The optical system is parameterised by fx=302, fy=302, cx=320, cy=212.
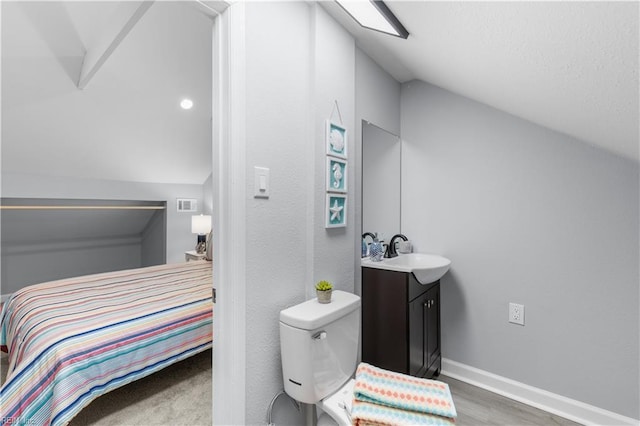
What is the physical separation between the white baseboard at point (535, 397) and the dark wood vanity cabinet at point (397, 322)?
0.24m

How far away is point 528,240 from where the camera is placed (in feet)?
6.40

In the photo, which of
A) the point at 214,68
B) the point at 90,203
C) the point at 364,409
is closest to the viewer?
the point at 364,409

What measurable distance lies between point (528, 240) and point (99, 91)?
3.83 m

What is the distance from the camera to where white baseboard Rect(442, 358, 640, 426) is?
5.59ft

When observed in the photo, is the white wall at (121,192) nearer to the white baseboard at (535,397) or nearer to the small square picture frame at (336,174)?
the small square picture frame at (336,174)

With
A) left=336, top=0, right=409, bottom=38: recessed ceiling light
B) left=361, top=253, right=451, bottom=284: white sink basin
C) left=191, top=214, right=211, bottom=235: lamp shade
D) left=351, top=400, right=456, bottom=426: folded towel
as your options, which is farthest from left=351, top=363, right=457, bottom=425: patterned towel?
left=191, top=214, right=211, bottom=235: lamp shade

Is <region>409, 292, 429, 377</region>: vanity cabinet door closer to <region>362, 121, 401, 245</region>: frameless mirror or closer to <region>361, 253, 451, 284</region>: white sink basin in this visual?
<region>361, 253, 451, 284</region>: white sink basin

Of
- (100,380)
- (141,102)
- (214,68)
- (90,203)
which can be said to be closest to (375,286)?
(214,68)

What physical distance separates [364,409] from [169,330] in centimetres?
141

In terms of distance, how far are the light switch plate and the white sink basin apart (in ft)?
3.13

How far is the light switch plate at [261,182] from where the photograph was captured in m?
1.30

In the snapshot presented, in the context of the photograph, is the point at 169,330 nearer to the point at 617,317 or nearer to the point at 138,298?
the point at 138,298

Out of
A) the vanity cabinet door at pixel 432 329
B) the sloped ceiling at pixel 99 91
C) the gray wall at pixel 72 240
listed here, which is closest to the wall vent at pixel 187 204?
the gray wall at pixel 72 240

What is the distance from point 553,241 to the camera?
73.6 inches
